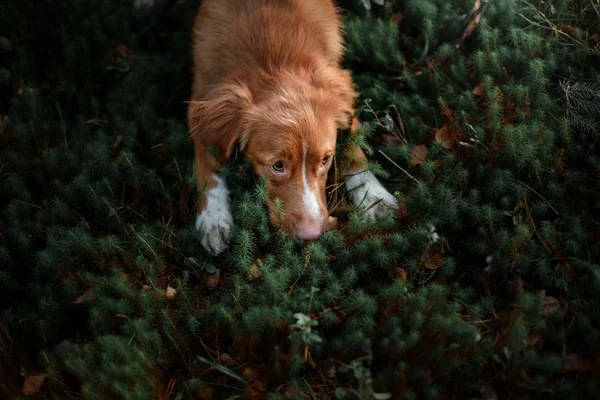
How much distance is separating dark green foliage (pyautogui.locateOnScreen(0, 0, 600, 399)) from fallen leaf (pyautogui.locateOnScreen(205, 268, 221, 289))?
0.04 feet

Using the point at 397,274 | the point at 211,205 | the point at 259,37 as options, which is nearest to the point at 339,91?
the point at 259,37

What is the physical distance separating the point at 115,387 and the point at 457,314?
1647 mm

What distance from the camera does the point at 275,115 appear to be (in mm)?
2977

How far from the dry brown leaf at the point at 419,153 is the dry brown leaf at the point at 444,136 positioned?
0.12 meters

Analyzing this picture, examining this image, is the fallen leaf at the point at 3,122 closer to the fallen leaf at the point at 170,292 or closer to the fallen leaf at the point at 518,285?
the fallen leaf at the point at 170,292

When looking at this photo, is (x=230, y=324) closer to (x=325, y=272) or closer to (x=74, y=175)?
(x=325, y=272)

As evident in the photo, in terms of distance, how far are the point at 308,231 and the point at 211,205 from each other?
70 centimetres

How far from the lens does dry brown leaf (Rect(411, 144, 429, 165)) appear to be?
11.5ft

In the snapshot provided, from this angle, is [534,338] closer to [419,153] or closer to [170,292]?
[419,153]

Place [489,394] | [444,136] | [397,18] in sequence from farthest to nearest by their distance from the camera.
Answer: [397,18]
[444,136]
[489,394]

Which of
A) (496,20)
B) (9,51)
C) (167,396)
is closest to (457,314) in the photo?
(167,396)

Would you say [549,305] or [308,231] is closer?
[549,305]

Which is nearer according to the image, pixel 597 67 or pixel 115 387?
pixel 115 387

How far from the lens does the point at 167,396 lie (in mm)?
2484
